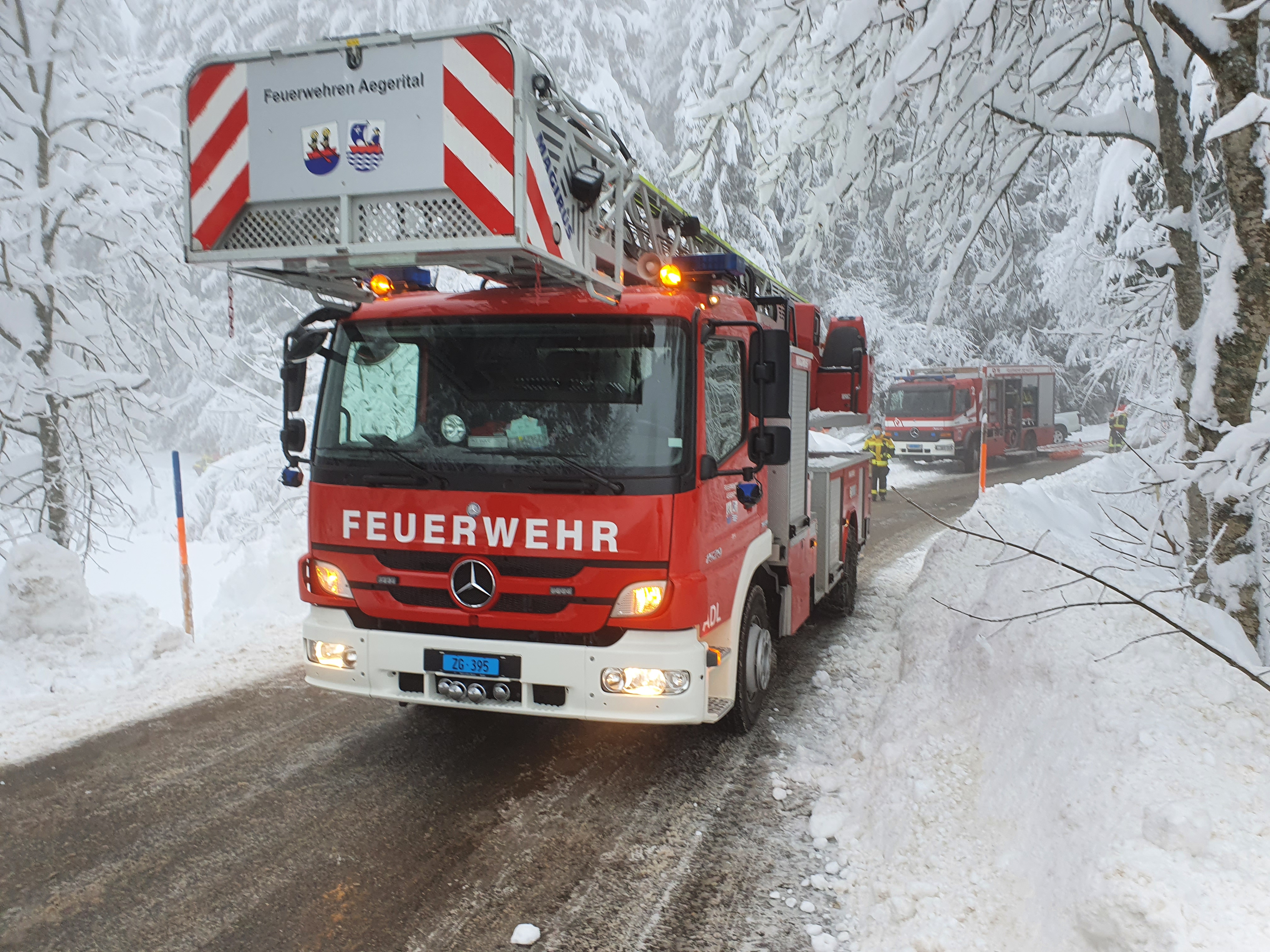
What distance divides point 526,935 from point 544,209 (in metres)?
2.99

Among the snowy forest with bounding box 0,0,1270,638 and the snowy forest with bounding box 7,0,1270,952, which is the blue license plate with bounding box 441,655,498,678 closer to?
the snowy forest with bounding box 7,0,1270,952

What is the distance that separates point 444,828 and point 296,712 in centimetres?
212

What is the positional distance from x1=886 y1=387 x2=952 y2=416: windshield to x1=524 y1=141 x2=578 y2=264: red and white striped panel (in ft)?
76.2

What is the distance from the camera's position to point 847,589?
8.82 metres

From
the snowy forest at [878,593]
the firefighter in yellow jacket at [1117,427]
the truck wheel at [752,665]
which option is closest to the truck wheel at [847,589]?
the snowy forest at [878,593]

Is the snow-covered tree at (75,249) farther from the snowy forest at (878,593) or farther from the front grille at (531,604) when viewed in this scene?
the front grille at (531,604)

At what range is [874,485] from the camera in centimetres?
1816

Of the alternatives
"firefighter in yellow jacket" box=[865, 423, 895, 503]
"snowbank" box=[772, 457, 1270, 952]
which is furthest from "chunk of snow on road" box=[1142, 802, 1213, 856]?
"firefighter in yellow jacket" box=[865, 423, 895, 503]

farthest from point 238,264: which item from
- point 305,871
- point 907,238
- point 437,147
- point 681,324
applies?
point 907,238

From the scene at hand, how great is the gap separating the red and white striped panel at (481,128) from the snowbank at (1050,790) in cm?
315

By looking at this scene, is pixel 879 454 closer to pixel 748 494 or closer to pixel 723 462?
pixel 748 494

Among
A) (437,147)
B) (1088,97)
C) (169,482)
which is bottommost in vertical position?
(169,482)

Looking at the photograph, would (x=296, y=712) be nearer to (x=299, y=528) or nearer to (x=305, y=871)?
(x=305, y=871)

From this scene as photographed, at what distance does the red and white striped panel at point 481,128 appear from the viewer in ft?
12.2
